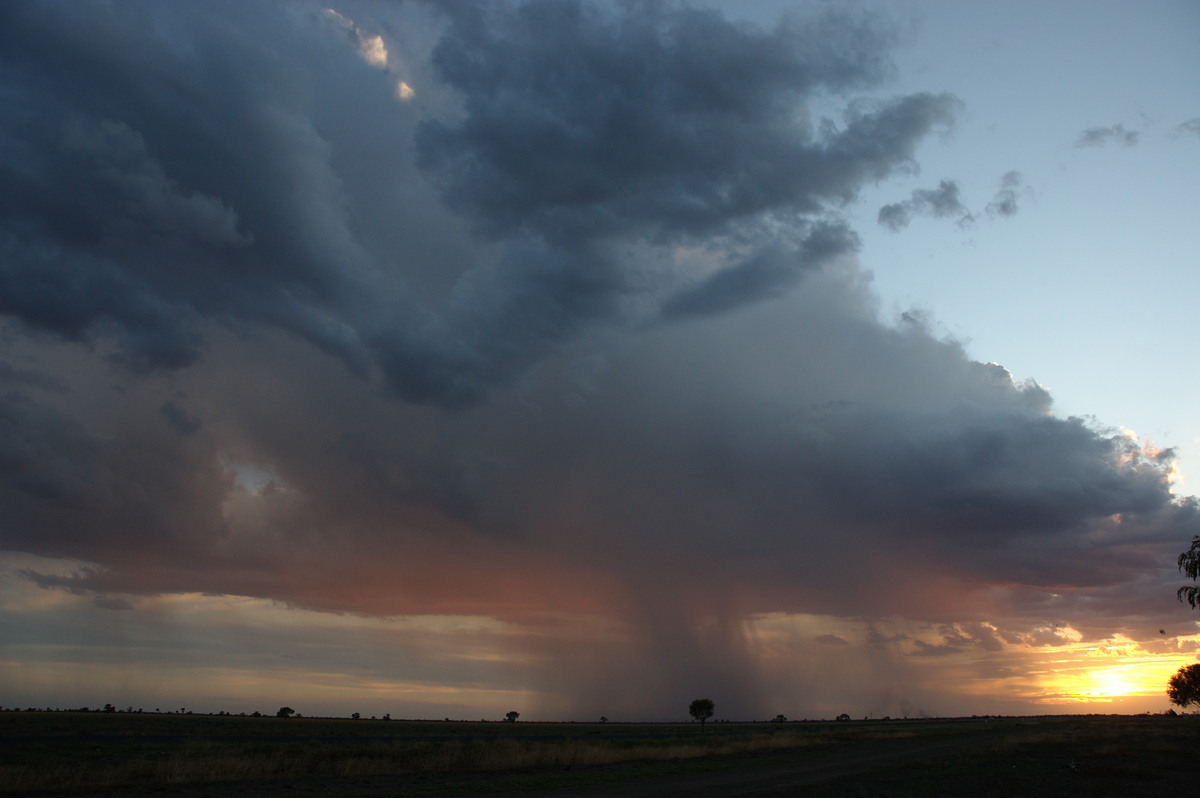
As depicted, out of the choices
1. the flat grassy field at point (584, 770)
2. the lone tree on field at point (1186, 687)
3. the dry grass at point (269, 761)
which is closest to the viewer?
the flat grassy field at point (584, 770)

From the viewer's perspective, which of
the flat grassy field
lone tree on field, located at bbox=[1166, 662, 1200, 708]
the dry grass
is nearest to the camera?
the flat grassy field

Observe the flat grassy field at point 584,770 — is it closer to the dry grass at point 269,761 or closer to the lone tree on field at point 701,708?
the dry grass at point 269,761

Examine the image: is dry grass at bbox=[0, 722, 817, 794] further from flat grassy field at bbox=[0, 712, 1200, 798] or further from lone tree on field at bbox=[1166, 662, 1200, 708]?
lone tree on field at bbox=[1166, 662, 1200, 708]

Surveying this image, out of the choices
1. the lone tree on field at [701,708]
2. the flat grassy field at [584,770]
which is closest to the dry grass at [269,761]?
the flat grassy field at [584,770]

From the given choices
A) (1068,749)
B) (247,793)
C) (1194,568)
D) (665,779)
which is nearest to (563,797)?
(665,779)

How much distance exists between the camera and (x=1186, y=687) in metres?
142

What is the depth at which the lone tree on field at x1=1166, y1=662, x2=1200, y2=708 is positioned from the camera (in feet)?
442

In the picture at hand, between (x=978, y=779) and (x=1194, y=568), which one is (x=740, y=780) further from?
(x=1194, y=568)

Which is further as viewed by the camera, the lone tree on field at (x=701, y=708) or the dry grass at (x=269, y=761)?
the lone tree on field at (x=701, y=708)

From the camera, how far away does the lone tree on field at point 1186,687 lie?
442ft

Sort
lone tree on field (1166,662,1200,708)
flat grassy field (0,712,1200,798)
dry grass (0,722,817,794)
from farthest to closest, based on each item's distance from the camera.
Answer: lone tree on field (1166,662,1200,708), dry grass (0,722,817,794), flat grassy field (0,712,1200,798)

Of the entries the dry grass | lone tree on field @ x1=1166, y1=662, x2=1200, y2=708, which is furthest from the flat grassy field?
lone tree on field @ x1=1166, y1=662, x2=1200, y2=708

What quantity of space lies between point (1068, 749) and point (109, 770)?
61.1m

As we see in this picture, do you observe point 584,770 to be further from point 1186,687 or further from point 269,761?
point 1186,687
